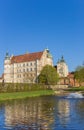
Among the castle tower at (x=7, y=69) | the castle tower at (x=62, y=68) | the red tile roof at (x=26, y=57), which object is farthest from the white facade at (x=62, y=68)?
the castle tower at (x=7, y=69)

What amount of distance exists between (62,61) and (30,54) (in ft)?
63.0

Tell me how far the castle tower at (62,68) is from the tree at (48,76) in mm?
28099

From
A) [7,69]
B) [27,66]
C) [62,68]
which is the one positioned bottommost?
[7,69]

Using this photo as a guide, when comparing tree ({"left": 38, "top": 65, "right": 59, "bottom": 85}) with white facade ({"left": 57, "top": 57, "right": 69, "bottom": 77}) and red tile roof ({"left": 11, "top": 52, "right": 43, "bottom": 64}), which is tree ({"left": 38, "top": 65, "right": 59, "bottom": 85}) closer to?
red tile roof ({"left": 11, "top": 52, "right": 43, "bottom": 64})

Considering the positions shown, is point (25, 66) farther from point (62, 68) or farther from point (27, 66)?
point (62, 68)

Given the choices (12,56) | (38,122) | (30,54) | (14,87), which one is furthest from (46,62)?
(38,122)

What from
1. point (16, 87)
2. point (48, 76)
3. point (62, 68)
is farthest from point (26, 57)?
point (16, 87)

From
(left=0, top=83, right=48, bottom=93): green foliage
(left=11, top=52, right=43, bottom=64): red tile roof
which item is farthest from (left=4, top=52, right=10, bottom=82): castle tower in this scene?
(left=0, top=83, right=48, bottom=93): green foliage

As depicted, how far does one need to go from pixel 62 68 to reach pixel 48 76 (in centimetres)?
3478

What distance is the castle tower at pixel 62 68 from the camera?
180 meters

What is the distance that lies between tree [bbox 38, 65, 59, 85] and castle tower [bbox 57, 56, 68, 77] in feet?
92.2

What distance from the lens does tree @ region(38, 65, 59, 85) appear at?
145 metres

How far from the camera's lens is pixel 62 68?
18000 cm

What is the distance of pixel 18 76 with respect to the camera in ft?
573
